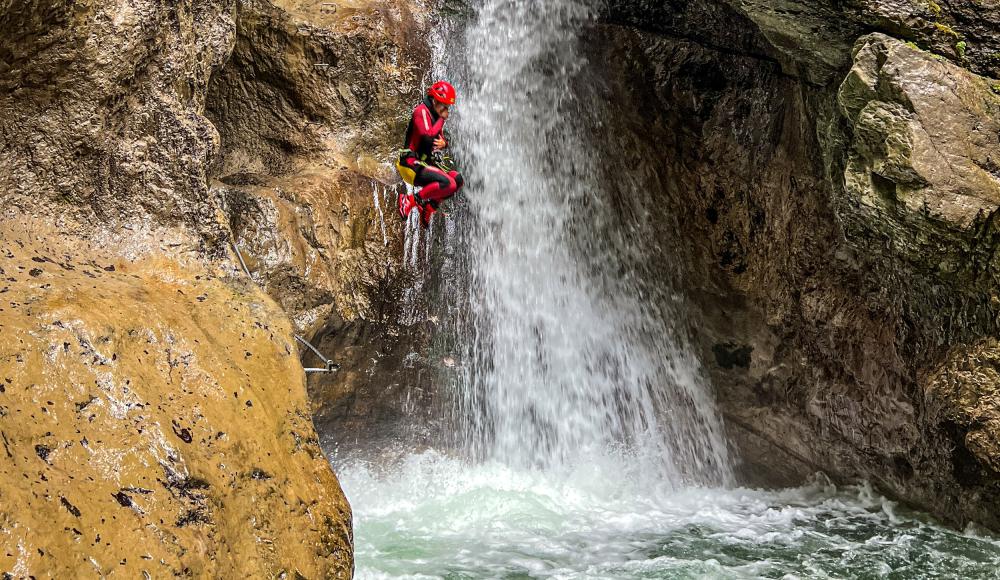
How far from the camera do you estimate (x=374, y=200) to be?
24.3 ft

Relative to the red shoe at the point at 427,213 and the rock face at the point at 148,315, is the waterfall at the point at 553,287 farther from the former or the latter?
the rock face at the point at 148,315

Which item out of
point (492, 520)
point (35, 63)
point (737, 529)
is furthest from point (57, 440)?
point (737, 529)

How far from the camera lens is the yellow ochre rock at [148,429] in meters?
3.18

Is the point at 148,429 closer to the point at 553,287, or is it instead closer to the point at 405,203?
the point at 405,203

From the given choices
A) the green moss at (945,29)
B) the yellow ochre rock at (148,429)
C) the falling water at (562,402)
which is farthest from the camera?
the falling water at (562,402)

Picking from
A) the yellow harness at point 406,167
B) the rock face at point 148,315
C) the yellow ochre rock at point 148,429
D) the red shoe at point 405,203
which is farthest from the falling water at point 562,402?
the yellow ochre rock at point 148,429

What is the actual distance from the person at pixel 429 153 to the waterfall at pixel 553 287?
73 cm

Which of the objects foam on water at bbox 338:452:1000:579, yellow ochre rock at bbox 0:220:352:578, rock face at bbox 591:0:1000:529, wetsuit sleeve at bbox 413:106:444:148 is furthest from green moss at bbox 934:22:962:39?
yellow ochre rock at bbox 0:220:352:578

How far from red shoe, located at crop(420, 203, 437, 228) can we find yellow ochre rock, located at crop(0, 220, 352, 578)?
3.00m

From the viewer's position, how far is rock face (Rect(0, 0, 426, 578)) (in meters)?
3.31

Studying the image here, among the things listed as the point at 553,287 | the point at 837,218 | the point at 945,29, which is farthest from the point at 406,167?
the point at 945,29

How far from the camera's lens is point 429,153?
24.0 ft

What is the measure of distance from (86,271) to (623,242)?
5520mm

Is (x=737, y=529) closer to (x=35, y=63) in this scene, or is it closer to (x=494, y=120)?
(x=494, y=120)
